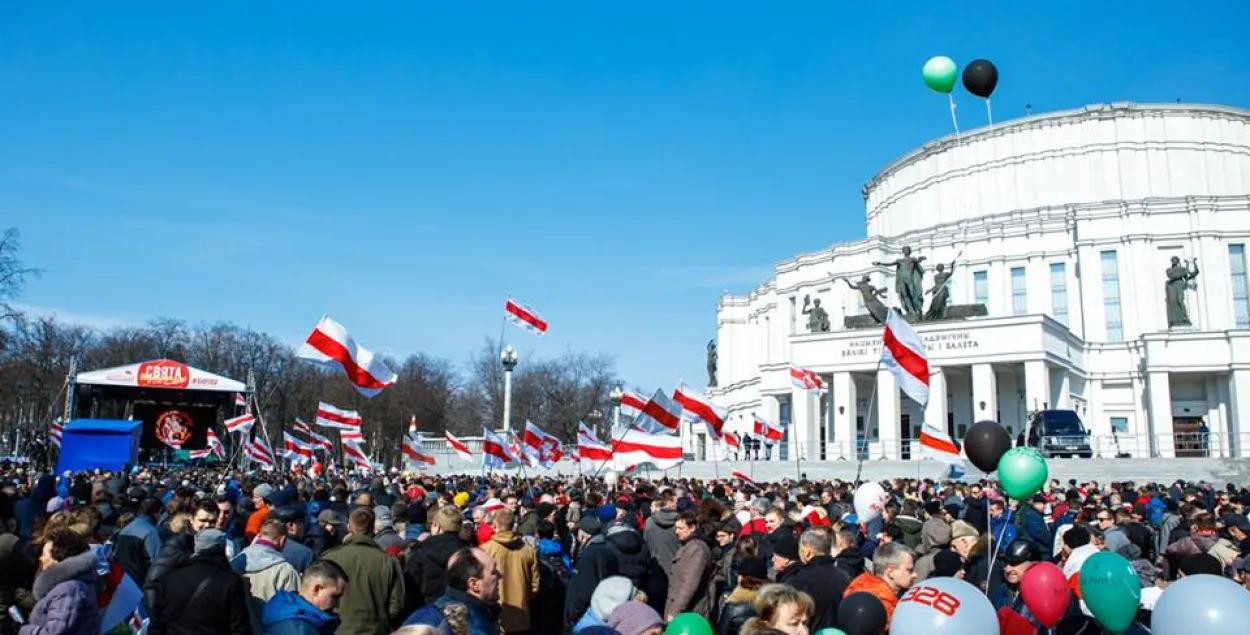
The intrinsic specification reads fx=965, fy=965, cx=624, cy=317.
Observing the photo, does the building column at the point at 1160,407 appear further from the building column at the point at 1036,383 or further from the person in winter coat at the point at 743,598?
the person in winter coat at the point at 743,598

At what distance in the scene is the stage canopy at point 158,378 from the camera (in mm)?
41625

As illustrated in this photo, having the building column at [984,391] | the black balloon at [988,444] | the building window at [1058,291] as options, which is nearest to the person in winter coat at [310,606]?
the black balloon at [988,444]

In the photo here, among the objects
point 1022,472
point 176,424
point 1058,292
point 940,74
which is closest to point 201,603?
point 1022,472

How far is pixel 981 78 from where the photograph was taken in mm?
25828

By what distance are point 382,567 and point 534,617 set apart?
4.77 feet

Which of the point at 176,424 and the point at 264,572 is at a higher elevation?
the point at 176,424

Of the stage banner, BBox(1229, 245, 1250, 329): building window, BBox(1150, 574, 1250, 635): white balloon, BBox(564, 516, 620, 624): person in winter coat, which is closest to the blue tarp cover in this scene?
the stage banner

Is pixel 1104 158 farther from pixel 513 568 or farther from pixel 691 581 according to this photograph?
pixel 513 568

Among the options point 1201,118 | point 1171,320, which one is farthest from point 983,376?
point 1201,118

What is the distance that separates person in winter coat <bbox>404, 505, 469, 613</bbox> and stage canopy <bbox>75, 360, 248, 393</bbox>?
39461 millimetres

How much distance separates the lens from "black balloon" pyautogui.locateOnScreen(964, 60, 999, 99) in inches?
1014

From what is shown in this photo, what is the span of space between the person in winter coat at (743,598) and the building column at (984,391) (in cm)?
3645

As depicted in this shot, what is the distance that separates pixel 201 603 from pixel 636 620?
258 centimetres

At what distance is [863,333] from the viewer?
139 feet
